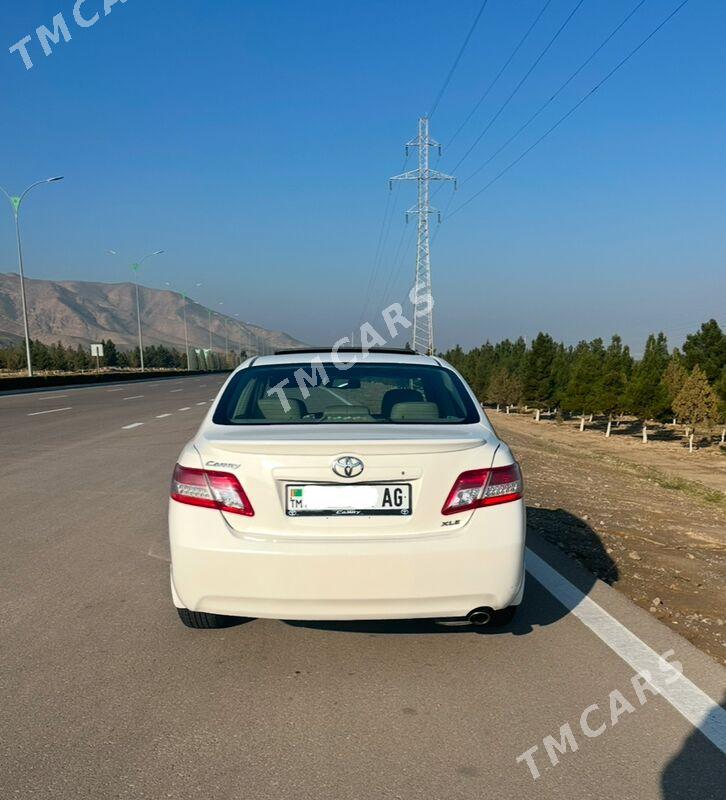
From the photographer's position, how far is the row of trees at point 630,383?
235 ft

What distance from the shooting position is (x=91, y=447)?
13.5 m

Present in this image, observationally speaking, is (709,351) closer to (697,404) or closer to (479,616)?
(697,404)

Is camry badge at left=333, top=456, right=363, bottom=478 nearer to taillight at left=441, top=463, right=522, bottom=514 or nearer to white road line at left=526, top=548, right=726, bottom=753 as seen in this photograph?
taillight at left=441, top=463, right=522, bottom=514

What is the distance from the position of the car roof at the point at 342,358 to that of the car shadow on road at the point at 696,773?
278 centimetres

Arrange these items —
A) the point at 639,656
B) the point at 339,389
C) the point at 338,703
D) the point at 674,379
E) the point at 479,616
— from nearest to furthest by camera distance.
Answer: the point at 338,703 → the point at 479,616 → the point at 639,656 → the point at 339,389 → the point at 674,379

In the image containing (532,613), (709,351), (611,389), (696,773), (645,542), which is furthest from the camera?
(709,351)

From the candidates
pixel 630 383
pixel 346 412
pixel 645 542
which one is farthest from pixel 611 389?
pixel 346 412

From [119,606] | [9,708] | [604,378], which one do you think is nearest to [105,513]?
[119,606]

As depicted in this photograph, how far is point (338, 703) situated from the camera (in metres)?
3.36

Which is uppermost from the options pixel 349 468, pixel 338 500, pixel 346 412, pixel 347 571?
pixel 346 412

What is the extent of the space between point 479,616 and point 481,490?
0.63 m

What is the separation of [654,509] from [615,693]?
309 inches

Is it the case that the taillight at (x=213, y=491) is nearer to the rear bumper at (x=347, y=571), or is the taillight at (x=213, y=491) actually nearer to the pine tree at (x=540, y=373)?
the rear bumper at (x=347, y=571)

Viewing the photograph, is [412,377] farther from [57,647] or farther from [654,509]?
[654,509]
